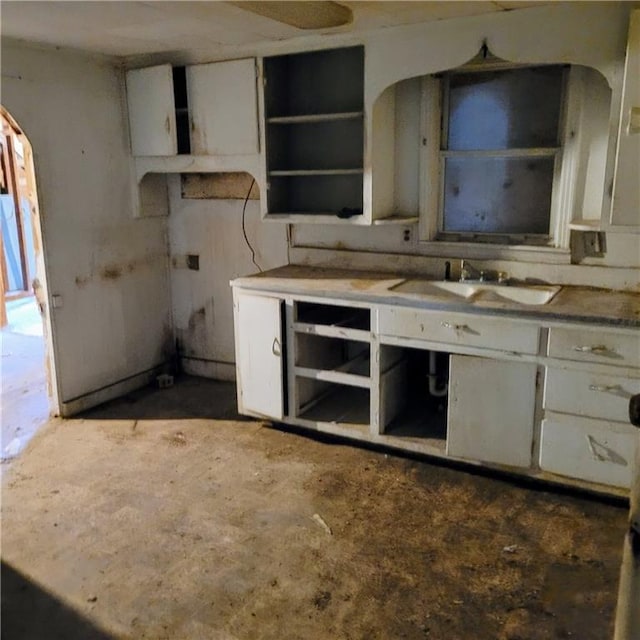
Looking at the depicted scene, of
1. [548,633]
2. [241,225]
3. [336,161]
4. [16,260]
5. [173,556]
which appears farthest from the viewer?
[16,260]

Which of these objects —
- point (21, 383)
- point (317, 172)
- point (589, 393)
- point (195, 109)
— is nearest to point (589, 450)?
point (589, 393)

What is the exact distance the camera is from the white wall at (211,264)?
13.9 ft

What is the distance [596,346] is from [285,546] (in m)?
1.57

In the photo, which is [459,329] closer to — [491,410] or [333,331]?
[491,410]

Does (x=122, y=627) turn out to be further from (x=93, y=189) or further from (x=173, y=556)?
(x=93, y=189)

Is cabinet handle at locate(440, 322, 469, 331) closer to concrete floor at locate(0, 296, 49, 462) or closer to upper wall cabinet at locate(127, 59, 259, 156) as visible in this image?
upper wall cabinet at locate(127, 59, 259, 156)

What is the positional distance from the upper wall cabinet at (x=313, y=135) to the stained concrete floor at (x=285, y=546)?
1478 millimetres

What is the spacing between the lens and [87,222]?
12.9 ft

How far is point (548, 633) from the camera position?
207 cm

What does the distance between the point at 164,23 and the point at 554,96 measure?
1992 millimetres

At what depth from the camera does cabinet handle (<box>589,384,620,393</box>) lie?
8.80 ft

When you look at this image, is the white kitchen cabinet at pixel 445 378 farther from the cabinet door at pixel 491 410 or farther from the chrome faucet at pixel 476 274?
the chrome faucet at pixel 476 274

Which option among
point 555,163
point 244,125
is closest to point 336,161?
point 244,125

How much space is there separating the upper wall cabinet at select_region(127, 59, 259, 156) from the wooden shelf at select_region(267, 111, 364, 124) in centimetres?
14
